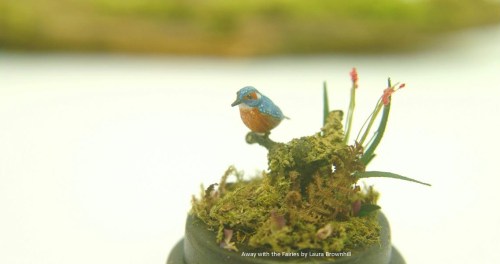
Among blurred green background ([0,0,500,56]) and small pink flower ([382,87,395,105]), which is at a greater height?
blurred green background ([0,0,500,56])

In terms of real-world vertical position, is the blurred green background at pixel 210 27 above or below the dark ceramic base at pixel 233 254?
above

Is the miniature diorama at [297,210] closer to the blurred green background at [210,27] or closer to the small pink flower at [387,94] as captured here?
the small pink flower at [387,94]

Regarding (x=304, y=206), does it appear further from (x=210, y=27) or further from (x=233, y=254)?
(x=210, y=27)

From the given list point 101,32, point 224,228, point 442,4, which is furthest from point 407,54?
point 224,228

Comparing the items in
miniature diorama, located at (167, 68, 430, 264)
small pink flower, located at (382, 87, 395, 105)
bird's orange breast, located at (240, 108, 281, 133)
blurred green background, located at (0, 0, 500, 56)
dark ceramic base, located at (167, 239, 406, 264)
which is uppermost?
blurred green background, located at (0, 0, 500, 56)

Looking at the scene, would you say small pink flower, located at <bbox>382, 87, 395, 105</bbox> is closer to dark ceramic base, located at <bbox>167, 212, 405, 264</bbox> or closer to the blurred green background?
dark ceramic base, located at <bbox>167, 212, 405, 264</bbox>

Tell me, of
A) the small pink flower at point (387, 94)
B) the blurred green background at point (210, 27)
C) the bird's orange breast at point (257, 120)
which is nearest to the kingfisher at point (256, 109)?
the bird's orange breast at point (257, 120)

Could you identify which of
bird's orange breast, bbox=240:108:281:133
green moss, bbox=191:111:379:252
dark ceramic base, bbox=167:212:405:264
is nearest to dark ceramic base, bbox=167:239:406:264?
dark ceramic base, bbox=167:212:405:264
